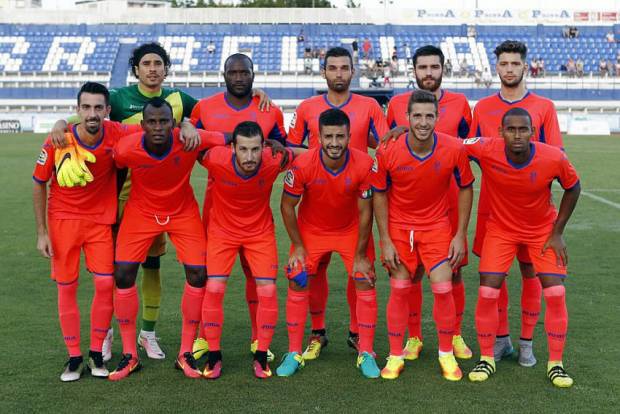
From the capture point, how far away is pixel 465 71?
43188mm

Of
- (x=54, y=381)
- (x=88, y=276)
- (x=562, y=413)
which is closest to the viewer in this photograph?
(x=562, y=413)

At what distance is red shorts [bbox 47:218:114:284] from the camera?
5.41 metres

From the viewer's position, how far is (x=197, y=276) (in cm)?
550

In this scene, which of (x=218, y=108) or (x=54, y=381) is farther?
(x=218, y=108)

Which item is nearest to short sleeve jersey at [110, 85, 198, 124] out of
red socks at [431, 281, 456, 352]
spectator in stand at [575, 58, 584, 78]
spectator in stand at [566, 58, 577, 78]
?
red socks at [431, 281, 456, 352]

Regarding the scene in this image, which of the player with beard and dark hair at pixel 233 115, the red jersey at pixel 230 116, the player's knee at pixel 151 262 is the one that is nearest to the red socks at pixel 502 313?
the player with beard and dark hair at pixel 233 115

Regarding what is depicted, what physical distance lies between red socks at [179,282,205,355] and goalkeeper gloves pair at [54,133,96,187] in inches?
39.4

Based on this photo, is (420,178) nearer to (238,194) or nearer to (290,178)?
(290,178)

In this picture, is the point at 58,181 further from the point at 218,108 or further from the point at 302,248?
the point at 302,248

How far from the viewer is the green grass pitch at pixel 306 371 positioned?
15.7 ft

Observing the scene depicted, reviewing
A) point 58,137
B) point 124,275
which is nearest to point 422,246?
point 124,275

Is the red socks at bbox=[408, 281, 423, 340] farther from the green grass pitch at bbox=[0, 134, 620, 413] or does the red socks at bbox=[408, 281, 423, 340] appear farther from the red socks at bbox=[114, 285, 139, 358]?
the red socks at bbox=[114, 285, 139, 358]

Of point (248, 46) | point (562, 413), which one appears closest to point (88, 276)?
point (562, 413)

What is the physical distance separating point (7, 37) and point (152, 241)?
1881 inches
